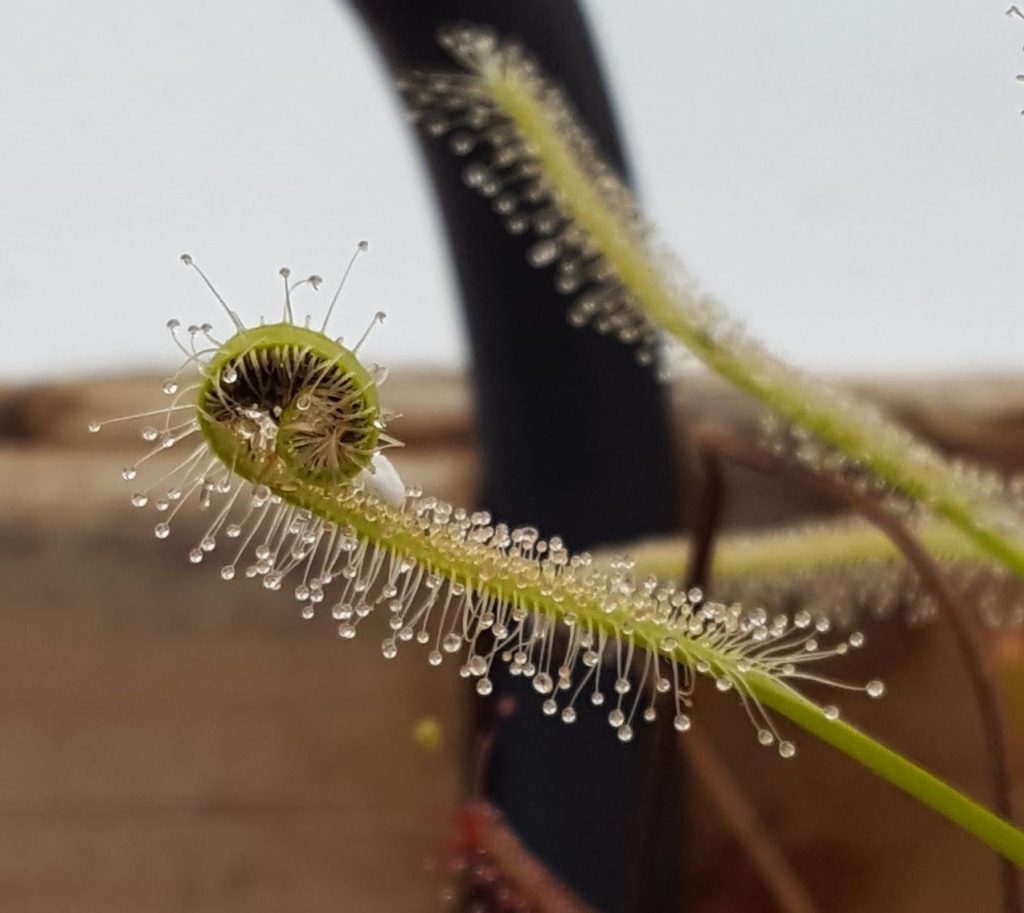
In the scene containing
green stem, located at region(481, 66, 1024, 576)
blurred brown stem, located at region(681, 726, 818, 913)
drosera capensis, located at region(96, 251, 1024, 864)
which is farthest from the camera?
blurred brown stem, located at region(681, 726, 818, 913)

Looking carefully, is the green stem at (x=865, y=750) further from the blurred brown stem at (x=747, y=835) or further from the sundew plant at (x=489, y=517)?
the blurred brown stem at (x=747, y=835)

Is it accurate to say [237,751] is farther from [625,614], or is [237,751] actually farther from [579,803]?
[625,614]

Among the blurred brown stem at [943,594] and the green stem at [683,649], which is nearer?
the green stem at [683,649]

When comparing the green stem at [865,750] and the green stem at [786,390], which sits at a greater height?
the green stem at [786,390]

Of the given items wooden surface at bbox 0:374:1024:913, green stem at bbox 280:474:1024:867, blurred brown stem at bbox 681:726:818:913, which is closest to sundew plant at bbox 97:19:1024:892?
green stem at bbox 280:474:1024:867

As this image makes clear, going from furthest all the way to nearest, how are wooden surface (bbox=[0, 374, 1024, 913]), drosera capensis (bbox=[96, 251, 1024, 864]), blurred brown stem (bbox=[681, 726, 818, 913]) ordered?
wooden surface (bbox=[0, 374, 1024, 913]) < blurred brown stem (bbox=[681, 726, 818, 913]) < drosera capensis (bbox=[96, 251, 1024, 864])

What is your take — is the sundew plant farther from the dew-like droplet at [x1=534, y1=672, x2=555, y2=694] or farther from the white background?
the white background

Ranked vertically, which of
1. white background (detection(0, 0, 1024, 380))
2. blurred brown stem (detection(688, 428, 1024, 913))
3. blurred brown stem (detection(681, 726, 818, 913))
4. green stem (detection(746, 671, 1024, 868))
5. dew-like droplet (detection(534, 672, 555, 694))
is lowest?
dew-like droplet (detection(534, 672, 555, 694))

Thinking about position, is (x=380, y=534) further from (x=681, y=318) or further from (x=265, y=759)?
(x=265, y=759)

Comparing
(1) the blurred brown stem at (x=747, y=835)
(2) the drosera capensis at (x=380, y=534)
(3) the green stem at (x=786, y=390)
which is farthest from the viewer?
(1) the blurred brown stem at (x=747, y=835)

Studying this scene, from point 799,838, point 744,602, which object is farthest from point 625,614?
point 799,838

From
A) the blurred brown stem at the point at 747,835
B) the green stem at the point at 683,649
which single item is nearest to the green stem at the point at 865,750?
the green stem at the point at 683,649
